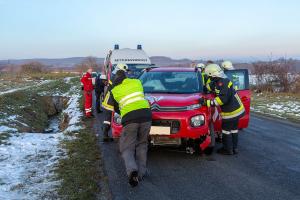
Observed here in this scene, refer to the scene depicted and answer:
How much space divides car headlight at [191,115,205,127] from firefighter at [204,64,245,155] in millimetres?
833

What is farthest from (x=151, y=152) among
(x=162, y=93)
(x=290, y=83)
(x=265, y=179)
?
(x=290, y=83)

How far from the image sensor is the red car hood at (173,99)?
754 centimetres

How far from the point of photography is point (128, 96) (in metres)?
6.40

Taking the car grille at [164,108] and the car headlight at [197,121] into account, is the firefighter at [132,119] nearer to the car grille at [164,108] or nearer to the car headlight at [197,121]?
the car grille at [164,108]

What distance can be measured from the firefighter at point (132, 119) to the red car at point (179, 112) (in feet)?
2.54

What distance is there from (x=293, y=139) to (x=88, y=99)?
7.05 m

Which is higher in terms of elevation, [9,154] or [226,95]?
[226,95]

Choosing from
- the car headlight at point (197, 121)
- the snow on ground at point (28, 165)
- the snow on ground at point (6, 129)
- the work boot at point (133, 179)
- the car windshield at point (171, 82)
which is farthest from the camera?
the snow on ground at point (6, 129)

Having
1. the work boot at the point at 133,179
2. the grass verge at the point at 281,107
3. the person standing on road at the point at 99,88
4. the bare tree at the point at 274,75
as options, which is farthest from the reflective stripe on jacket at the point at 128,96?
the bare tree at the point at 274,75

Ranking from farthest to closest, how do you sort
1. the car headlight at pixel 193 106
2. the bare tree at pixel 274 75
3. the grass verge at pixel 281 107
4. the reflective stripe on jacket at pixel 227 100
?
the bare tree at pixel 274 75 < the grass verge at pixel 281 107 < the reflective stripe on jacket at pixel 227 100 < the car headlight at pixel 193 106

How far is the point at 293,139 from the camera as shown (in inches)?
415

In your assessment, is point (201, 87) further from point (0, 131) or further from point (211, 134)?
point (0, 131)

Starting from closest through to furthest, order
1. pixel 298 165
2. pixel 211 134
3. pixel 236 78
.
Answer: pixel 298 165, pixel 211 134, pixel 236 78

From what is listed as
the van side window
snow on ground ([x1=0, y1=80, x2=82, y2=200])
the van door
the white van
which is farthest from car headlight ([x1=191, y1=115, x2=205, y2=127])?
the white van
